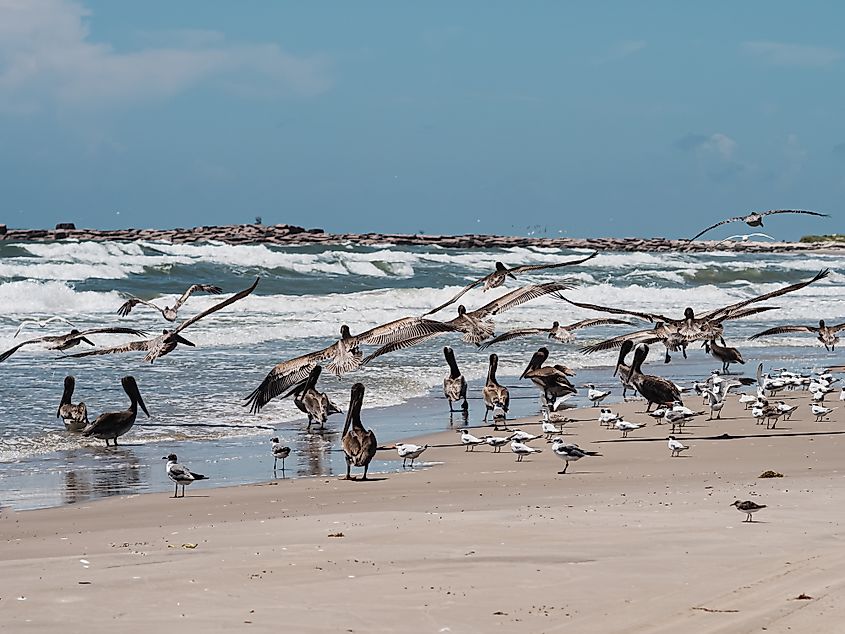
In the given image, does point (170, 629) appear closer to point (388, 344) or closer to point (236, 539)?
point (236, 539)

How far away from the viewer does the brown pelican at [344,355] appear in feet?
44.8

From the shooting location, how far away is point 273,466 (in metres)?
11.3

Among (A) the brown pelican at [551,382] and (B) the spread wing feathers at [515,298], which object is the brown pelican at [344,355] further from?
(A) the brown pelican at [551,382]

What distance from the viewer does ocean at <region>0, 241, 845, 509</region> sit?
1179cm

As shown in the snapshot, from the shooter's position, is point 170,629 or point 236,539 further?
point 236,539

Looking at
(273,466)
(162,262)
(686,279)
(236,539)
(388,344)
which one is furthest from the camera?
(686,279)

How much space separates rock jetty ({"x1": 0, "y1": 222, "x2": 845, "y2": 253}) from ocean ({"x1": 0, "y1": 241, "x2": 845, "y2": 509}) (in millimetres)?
22401

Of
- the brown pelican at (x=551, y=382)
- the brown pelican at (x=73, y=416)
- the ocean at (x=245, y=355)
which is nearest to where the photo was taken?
the ocean at (x=245, y=355)

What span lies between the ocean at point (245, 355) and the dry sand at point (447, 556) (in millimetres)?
1674

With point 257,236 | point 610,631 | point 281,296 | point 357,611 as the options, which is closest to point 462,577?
point 357,611

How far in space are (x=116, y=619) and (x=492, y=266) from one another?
5499 cm

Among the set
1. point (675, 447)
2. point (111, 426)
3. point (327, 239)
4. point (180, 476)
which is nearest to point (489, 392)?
point (675, 447)

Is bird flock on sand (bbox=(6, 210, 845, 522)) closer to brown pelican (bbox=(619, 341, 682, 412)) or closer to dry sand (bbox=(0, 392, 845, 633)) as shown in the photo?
brown pelican (bbox=(619, 341, 682, 412))

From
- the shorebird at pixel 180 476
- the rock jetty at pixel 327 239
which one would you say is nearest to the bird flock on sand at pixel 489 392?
the shorebird at pixel 180 476
